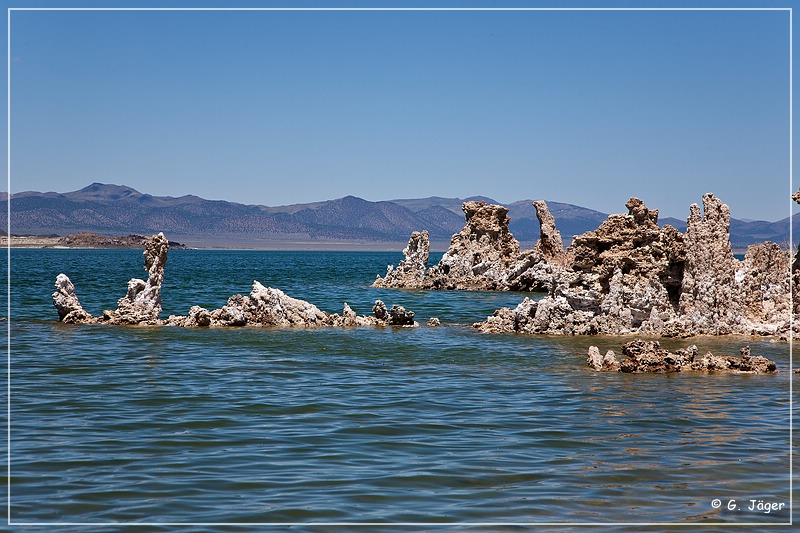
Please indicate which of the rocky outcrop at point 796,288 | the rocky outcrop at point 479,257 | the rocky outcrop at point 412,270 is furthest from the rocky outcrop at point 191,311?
the rocky outcrop at point 412,270

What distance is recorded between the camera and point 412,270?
180 ft

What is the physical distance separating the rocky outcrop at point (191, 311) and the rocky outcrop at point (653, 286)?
19.1 feet

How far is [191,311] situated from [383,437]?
1663 centimetres

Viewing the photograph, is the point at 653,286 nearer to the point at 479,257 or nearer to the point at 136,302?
the point at 136,302

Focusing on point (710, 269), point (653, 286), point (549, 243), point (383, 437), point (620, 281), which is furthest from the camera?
point (549, 243)

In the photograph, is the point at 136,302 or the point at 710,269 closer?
the point at 710,269

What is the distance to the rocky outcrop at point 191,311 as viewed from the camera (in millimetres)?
28125

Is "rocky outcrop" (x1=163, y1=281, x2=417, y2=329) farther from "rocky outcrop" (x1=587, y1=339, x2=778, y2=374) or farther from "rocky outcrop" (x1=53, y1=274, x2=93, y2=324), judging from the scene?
"rocky outcrop" (x1=587, y1=339, x2=778, y2=374)

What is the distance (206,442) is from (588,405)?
6403 millimetres

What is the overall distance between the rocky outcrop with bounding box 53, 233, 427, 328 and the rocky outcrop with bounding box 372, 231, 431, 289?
983 inches

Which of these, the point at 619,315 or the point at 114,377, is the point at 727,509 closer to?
the point at 114,377

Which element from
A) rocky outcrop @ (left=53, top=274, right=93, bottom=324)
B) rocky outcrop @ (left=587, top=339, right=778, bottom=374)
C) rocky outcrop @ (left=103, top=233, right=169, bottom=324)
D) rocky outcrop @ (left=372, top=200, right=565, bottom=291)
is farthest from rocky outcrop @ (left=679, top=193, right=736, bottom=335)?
rocky outcrop @ (left=372, top=200, right=565, bottom=291)

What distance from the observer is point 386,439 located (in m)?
12.8

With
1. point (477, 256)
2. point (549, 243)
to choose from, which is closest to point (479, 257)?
point (477, 256)
